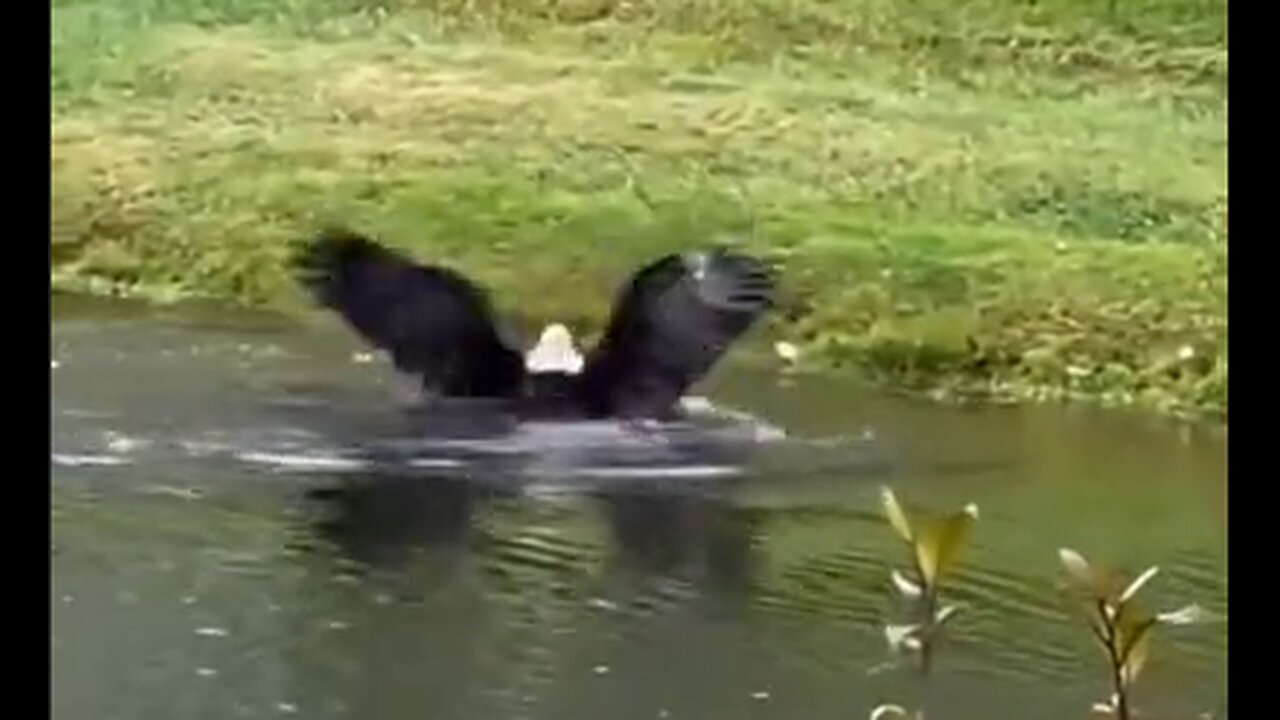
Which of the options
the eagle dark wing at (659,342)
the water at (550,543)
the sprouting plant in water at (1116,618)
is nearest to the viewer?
the sprouting plant in water at (1116,618)

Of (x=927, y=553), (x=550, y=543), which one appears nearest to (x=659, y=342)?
(x=550, y=543)

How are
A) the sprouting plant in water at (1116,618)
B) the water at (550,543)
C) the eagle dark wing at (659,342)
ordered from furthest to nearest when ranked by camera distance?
the eagle dark wing at (659,342) → the water at (550,543) → the sprouting plant in water at (1116,618)

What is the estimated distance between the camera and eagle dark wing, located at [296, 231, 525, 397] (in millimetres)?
1359

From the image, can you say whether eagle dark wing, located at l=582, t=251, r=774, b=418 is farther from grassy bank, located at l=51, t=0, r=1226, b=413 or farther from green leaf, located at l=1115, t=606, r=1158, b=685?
green leaf, located at l=1115, t=606, r=1158, b=685

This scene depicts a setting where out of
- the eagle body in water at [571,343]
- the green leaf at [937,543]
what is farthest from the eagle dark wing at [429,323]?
the green leaf at [937,543]

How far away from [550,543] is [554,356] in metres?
0.15

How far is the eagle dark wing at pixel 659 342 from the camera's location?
4.43ft

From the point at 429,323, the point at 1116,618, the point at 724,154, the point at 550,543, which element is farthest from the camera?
the point at 724,154

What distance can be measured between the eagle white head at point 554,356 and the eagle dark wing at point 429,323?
1 cm

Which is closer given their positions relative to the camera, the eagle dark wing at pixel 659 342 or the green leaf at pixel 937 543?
the green leaf at pixel 937 543

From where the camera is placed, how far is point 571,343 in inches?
54.7

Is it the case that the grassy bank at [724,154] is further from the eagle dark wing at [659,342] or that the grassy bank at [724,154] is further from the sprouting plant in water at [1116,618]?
the sprouting plant in water at [1116,618]

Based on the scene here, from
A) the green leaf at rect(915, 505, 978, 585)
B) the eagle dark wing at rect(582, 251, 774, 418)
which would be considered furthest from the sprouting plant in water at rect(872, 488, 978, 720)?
the eagle dark wing at rect(582, 251, 774, 418)

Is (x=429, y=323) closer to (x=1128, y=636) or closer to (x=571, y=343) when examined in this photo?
(x=571, y=343)
